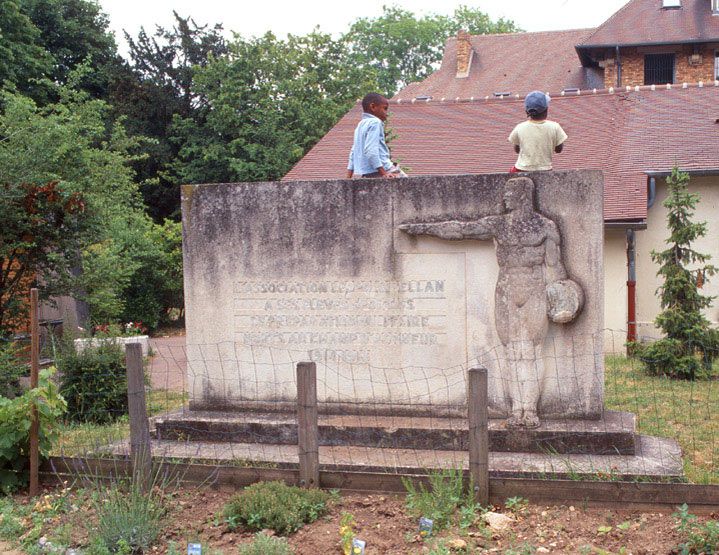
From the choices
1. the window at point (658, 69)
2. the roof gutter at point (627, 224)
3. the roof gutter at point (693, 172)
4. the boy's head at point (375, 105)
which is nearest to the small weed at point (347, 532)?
the boy's head at point (375, 105)

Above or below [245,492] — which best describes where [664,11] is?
above

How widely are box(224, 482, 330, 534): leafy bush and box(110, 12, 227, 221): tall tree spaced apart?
2554cm

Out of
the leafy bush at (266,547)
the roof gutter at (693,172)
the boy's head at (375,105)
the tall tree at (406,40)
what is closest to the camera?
the leafy bush at (266,547)

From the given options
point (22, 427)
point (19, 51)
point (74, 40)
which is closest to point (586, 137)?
point (22, 427)

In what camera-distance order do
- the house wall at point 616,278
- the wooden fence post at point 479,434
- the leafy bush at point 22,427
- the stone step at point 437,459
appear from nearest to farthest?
1. the wooden fence post at point 479,434
2. the stone step at point 437,459
3. the leafy bush at point 22,427
4. the house wall at point 616,278

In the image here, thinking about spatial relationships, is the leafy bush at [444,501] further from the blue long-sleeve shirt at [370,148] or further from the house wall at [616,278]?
the house wall at [616,278]

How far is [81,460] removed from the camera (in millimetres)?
6441

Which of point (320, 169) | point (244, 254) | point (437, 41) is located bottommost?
point (244, 254)

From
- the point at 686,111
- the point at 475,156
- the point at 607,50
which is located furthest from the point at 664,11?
the point at 475,156

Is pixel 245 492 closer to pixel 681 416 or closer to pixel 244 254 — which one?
pixel 244 254

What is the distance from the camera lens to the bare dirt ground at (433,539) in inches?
202

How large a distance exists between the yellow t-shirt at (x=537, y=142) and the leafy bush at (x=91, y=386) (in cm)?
517

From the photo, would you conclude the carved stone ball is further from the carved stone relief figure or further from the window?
the window

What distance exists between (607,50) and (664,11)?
2.88 metres
